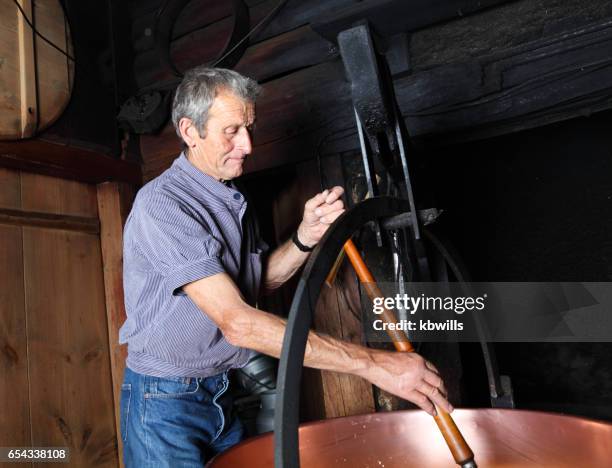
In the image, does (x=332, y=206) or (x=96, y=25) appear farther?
(x=96, y=25)

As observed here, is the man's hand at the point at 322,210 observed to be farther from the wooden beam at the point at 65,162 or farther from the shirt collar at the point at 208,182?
the wooden beam at the point at 65,162

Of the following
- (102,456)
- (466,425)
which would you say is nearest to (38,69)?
(102,456)

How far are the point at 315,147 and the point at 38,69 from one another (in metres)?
1.06

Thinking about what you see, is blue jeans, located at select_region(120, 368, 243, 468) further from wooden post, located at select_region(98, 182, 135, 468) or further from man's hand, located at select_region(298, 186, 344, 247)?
wooden post, located at select_region(98, 182, 135, 468)

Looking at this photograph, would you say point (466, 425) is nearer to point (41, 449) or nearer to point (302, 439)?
point (302, 439)

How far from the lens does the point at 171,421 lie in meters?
1.36

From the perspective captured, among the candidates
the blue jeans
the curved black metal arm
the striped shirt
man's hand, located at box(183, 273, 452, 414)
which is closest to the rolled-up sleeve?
the striped shirt

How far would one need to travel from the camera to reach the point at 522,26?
1610mm

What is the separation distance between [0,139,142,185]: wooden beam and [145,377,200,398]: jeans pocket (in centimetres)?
94

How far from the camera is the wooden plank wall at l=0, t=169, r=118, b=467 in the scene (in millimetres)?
1749

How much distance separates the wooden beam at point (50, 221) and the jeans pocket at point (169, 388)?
0.83m

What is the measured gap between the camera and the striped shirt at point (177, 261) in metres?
1.19

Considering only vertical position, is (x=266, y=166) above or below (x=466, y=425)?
above

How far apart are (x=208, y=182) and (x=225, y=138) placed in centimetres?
13
